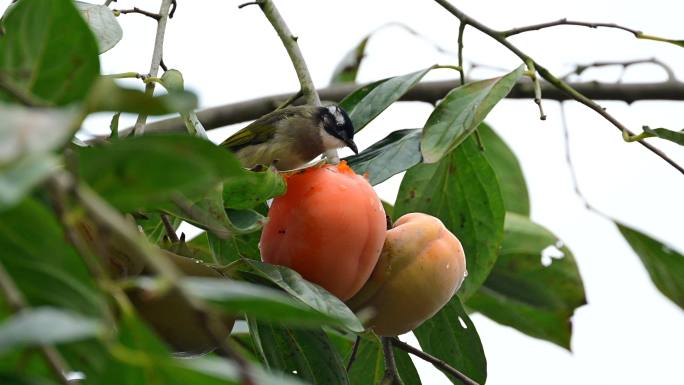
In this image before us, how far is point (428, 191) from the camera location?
2.71 metres

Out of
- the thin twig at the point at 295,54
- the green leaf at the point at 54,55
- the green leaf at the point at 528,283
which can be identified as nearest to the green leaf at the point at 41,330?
the green leaf at the point at 54,55

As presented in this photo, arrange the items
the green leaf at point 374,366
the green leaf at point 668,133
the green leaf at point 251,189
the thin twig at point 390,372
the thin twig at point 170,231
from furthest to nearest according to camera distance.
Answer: the green leaf at point 374,366 < the green leaf at point 668,133 < the thin twig at point 390,372 < the thin twig at point 170,231 < the green leaf at point 251,189

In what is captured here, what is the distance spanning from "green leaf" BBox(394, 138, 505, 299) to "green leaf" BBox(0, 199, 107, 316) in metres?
1.68

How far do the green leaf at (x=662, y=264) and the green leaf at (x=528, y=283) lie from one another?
89cm

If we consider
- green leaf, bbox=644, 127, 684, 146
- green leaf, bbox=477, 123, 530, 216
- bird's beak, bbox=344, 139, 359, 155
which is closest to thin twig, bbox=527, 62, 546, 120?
green leaf, bbox=644, 127, 684, 146

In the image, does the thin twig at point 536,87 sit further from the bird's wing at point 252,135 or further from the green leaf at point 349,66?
the bird's wing at point 252,135

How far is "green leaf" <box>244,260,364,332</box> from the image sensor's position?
174 cm

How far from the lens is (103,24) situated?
2.38 metres

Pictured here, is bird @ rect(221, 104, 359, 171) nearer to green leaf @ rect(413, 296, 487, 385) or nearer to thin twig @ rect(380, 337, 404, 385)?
green leaf @ rect(413, 296, 487, 385)

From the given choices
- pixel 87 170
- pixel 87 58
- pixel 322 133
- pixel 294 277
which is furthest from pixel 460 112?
pixel 322 133

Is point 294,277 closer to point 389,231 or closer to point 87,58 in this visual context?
point 389,231

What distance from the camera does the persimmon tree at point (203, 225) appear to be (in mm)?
874

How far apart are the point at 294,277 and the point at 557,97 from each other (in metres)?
2.30

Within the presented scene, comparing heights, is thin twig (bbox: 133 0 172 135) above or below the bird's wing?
above
